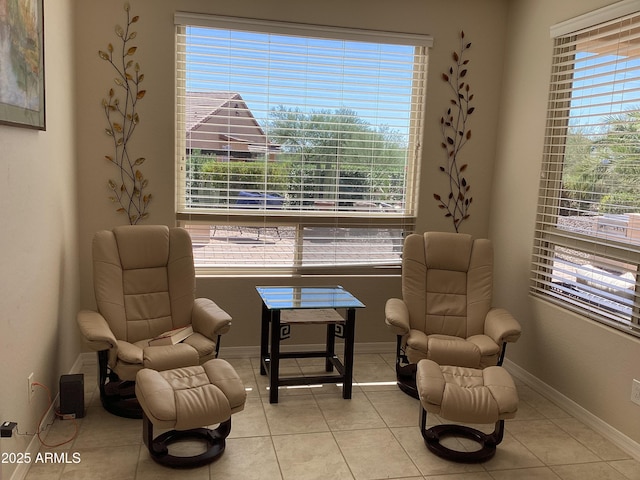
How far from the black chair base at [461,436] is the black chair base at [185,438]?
1.10m

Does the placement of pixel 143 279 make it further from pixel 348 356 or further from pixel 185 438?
pixel 348 356

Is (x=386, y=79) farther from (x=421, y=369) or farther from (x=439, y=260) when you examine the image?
(x=421, y=369)

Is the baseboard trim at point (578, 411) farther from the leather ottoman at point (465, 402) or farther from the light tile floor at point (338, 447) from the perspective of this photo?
the leather ottoman at point (465, 402)

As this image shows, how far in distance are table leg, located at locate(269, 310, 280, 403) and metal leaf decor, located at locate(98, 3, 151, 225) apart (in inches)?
51.4

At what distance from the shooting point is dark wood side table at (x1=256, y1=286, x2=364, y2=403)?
3387 mm

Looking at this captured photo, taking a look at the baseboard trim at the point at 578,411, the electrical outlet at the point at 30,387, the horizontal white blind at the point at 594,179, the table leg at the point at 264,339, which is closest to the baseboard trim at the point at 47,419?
the electrical outlet at the point at 30,387

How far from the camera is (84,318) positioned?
10.2 feet

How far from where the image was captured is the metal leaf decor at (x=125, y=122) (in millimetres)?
3674

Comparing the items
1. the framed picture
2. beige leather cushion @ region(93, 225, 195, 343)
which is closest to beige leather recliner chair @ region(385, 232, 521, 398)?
beige leather cushion @ region(93, 225, 195, 343)

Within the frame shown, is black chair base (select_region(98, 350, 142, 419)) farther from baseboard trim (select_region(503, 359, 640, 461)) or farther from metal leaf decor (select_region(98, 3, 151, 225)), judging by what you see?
baseboard trim (select_region(503, 359, 640, 461))

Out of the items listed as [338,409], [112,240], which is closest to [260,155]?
[112,240]

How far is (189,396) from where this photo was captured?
256 cm

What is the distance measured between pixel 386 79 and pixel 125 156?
208cm

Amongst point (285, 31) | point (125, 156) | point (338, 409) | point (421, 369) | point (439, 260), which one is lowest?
point (338, 409)
